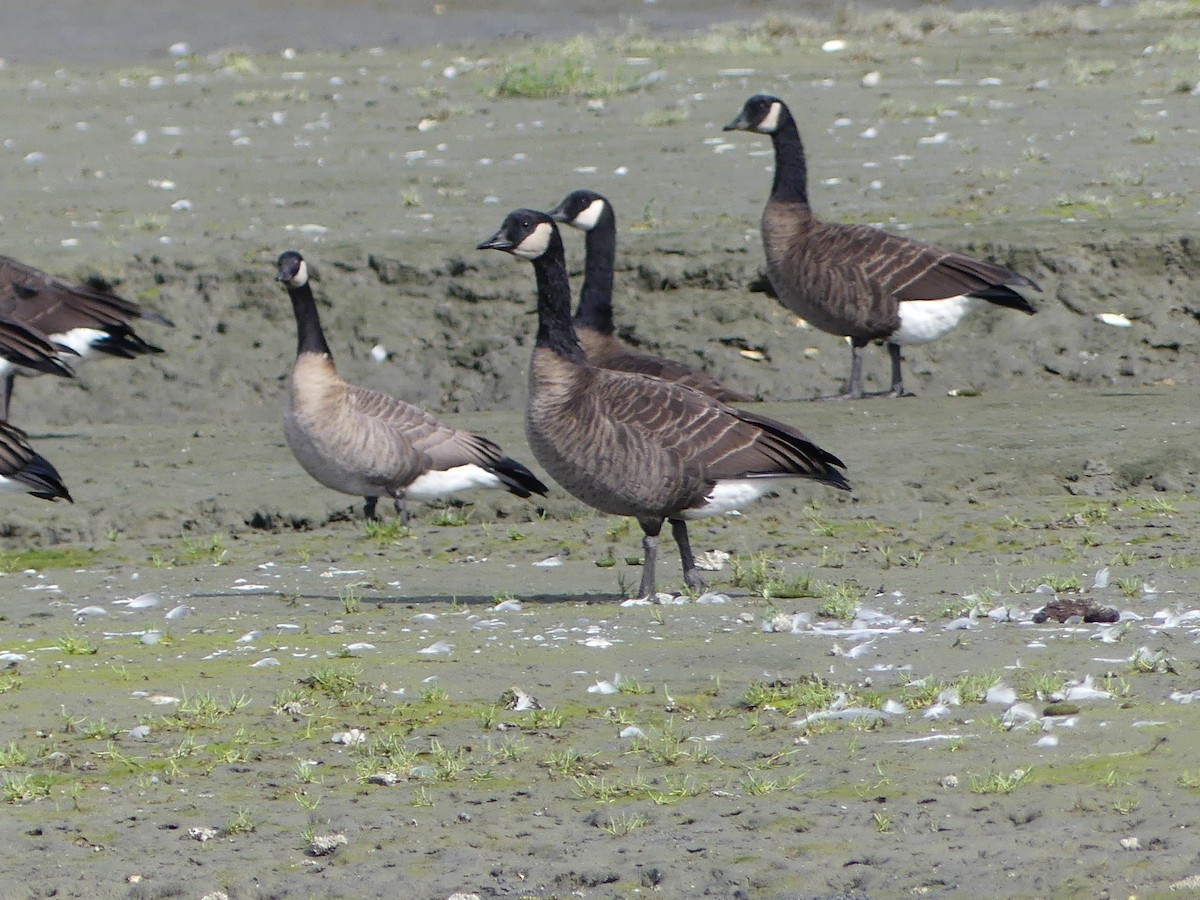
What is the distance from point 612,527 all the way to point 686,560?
1826mm

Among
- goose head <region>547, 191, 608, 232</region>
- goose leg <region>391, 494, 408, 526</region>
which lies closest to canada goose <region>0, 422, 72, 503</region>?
goose leg <region>391, 494, 408, 526</region>

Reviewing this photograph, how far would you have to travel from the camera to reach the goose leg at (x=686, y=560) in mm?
8344

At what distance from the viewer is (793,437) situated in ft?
26.8

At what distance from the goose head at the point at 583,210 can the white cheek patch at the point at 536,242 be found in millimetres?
2432

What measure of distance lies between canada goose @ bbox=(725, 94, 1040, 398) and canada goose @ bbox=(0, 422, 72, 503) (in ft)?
18.0

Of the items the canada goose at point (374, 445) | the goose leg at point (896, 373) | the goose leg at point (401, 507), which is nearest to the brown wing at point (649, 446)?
the canada goose at point (374, 445)

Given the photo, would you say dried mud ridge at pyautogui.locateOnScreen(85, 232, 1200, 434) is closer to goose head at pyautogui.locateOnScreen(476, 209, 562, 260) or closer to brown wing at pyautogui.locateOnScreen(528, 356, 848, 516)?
goose head at pyautogui.locateOnScreen(476, 209, 562, 260)

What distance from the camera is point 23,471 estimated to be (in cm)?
912

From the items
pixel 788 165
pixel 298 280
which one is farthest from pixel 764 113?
pixel 298 280

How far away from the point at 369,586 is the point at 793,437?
2207 mm

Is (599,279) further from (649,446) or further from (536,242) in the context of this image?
(649,446)

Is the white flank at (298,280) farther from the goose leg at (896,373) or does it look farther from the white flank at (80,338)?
the goose leg at (896,373)

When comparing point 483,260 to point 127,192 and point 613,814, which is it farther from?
point 613,814

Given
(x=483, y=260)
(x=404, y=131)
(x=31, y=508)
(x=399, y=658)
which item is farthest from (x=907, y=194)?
(x=399, y=658)
